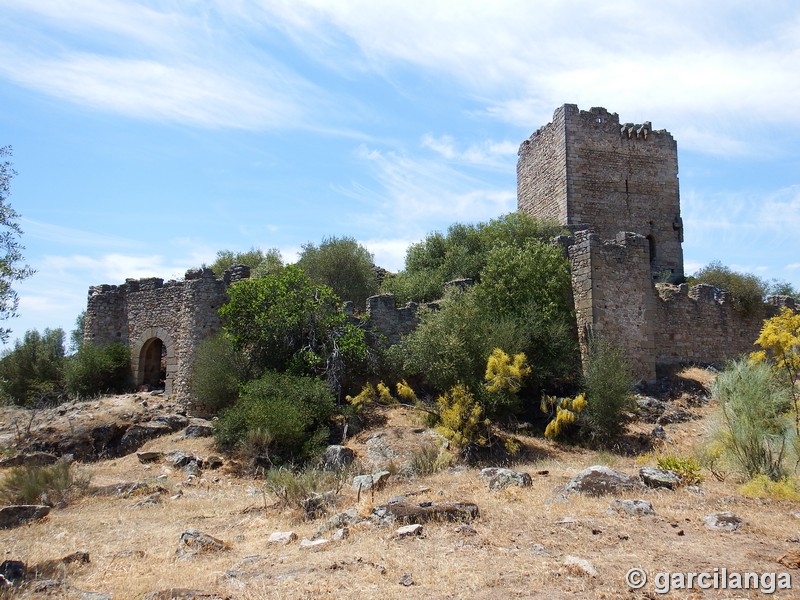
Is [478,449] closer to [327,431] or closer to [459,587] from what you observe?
[327,431]

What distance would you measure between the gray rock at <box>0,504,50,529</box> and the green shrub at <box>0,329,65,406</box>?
34.0 feet

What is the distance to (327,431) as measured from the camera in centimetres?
1462

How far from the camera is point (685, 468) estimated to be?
10188mm

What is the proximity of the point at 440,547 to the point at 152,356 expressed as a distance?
15906 mm

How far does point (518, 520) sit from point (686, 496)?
2554 mm

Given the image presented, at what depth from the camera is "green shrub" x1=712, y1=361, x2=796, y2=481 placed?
10125mm

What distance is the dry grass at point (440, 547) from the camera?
6.20 metres

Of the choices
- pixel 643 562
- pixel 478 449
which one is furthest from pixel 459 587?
pixel 478 449

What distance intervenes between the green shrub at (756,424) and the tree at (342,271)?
15.7 m

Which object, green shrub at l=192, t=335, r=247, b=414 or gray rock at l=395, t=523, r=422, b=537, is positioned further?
green shrub at l=192, t=335, r=247, b=414

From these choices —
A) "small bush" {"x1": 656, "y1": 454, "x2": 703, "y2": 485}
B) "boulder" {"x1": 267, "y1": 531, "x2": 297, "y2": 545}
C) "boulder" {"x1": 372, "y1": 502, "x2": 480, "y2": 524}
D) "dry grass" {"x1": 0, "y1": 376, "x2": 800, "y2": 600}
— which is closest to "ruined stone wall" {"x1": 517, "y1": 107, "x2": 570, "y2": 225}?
"small bush" {"x1": 656, "y1": 454, "x2": 703, "y2": 485}

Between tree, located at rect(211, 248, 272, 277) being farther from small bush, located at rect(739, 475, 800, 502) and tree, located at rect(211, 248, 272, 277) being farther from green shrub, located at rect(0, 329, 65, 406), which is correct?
small bush, located at rect(739, 475, 800, 502)

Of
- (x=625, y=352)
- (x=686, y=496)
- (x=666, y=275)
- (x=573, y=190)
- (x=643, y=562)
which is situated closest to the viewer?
(x=643, y=562)

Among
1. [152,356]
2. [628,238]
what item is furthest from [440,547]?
[152,356]
